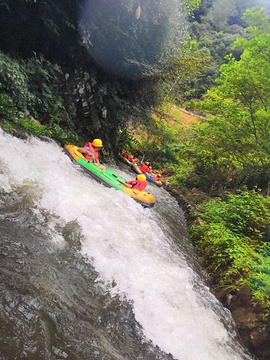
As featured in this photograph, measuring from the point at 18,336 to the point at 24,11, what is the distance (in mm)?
8004

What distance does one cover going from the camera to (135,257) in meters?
3.94

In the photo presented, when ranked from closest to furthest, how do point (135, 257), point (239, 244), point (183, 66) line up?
point (135, 257)
point (239, 244)
point (183, 66)

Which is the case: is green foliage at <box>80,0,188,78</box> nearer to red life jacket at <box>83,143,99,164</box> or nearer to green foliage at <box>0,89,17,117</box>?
green foliage at <box>0,89,17,117</box>

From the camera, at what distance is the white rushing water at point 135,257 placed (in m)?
3.00

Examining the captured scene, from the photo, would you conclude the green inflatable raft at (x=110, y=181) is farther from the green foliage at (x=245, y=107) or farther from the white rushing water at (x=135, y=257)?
the green foliage at (x=245, y=107)

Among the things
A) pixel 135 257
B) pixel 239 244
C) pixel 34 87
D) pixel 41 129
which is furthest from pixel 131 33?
pixel 135 257

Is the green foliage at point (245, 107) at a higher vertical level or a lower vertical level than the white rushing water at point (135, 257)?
higher

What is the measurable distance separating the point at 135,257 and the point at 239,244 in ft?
7.92

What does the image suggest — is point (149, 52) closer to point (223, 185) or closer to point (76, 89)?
point (76, 89)

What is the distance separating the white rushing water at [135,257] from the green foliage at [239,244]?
Result: 556 mm

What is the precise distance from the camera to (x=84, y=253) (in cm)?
355

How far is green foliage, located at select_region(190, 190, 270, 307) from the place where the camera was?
413cm

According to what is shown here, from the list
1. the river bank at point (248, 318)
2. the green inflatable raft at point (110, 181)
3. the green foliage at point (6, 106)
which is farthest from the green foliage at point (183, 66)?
the river bank at point (248, 318)

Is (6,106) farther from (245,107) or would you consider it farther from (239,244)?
(245,107)
